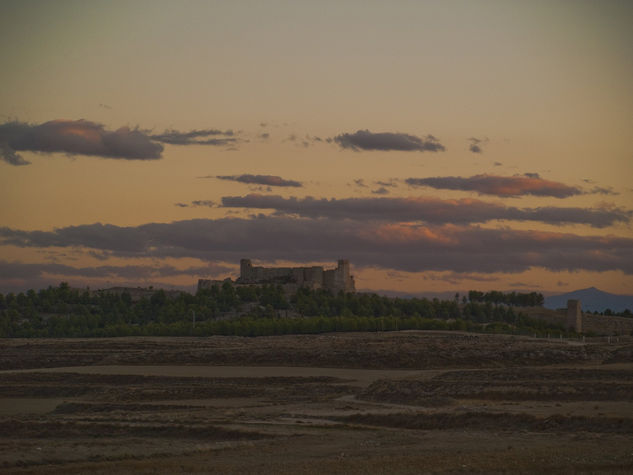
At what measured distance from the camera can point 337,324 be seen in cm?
11812

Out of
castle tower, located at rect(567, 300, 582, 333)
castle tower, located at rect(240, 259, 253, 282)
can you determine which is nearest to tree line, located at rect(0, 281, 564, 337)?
castle tower, located at rect(567, 300, 582, 333)

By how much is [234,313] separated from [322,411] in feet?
327

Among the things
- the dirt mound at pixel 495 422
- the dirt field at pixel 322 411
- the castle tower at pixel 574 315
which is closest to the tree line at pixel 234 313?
the castle tower at pixel 574 315

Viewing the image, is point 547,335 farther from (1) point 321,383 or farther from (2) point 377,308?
(1) point 321,383

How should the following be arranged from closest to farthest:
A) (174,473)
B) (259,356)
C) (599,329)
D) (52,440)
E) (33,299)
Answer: (174,473), (52,440), (259,356), (599,329), (33,299)

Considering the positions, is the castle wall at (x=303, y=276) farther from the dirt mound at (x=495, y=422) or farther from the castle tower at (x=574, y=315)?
the dirt mound at (x=495, y=422)

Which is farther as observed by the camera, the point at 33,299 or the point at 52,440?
the point at 33,299

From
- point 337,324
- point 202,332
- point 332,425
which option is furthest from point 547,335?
point 332,425

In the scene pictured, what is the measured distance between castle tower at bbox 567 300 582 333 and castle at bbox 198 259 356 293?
1581 inches

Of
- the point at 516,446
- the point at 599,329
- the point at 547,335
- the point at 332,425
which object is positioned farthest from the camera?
the point at 599,329

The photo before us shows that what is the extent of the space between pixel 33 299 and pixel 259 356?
8405 centimetres

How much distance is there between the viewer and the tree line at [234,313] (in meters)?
119

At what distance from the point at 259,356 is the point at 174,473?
173ft

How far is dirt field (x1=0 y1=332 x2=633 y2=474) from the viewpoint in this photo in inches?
1223
